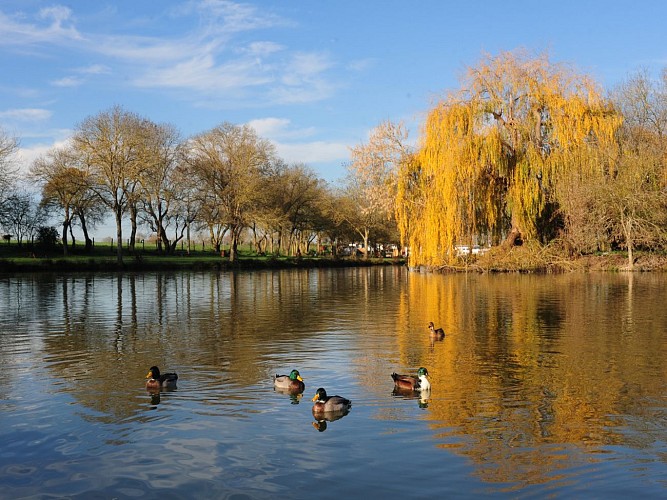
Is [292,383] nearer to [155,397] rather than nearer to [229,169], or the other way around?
[155,397]

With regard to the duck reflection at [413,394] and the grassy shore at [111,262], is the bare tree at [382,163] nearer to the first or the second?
the grassy shore at [111,262]

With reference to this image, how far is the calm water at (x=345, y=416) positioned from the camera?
7957 millimetres

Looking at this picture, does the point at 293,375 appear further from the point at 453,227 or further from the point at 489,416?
the point at 453,227

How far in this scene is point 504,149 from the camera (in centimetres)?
4606

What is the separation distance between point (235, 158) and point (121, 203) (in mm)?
13882

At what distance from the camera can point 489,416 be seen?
10453 mm

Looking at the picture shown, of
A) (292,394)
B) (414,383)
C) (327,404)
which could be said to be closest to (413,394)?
(414,383)

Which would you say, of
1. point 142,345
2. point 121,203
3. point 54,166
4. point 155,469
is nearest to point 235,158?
point 121,203

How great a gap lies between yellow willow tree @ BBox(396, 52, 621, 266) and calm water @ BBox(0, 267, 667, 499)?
2258 cm

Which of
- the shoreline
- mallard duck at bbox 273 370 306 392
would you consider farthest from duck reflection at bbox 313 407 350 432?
the shoreline

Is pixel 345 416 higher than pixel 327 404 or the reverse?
the reverse

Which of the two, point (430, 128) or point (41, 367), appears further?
point (430, 128)

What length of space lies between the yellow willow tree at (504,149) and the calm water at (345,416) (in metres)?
22.6

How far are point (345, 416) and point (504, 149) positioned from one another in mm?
38705
